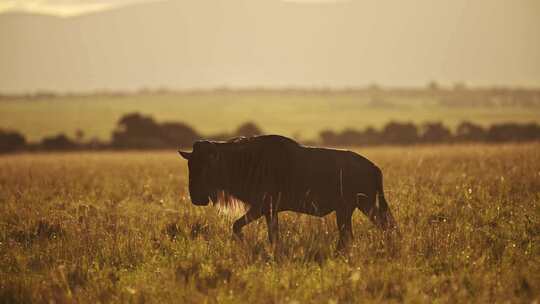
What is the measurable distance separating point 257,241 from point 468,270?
2.68 metres

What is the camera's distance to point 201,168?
752 cm

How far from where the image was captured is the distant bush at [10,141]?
1495 inches

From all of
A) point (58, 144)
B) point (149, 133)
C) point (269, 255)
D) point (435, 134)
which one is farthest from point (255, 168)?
point (149, 133)

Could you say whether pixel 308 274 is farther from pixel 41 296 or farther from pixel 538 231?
pixel 538 231

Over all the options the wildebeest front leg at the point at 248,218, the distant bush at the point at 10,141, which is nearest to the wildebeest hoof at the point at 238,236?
the wildebeest front leg at the point at 248,218

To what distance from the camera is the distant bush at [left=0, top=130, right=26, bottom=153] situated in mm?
37972

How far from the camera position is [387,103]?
285 feet

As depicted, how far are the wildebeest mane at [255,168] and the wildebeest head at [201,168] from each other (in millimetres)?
91

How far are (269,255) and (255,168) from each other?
1352 mm

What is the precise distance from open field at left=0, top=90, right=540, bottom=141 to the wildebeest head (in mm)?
40367

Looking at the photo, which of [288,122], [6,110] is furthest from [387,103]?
[6,110]

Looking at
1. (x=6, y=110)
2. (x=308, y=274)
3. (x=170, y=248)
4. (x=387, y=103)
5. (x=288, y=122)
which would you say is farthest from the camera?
(x=387, y=103)

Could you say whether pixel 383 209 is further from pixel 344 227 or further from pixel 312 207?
pixel 312 207

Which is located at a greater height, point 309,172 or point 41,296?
point 309,172
